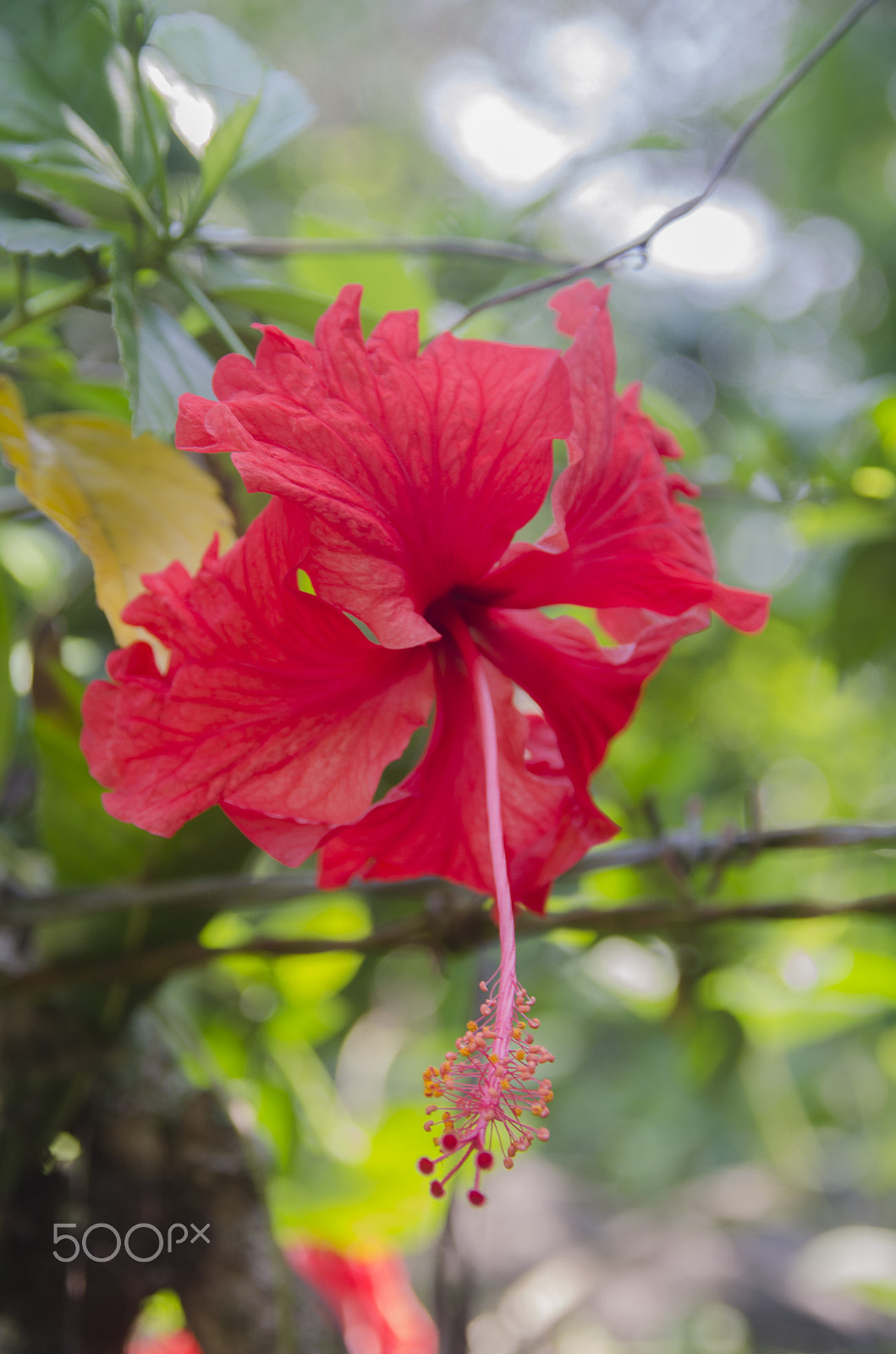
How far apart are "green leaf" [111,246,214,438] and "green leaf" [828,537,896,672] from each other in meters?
0.58

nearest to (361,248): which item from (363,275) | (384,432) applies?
(363,275)

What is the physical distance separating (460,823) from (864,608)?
1.73ft

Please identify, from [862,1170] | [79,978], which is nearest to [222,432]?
[79,978]

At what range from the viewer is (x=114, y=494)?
47cm

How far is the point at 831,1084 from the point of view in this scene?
199 cm

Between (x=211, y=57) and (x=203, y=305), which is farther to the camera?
(x=211, y=57)

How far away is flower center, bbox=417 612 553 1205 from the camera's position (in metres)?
0.35

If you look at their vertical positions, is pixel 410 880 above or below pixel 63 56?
below

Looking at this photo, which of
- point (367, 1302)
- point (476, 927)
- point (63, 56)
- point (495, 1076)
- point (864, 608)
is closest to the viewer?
point (495, 1076)

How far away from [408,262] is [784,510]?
1.21 feet

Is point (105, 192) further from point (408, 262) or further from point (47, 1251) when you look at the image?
point (47, 1251)

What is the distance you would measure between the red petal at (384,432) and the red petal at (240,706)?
0.02 meters

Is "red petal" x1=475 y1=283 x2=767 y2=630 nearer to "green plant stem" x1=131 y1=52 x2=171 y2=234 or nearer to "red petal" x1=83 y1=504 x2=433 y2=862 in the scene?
"red petal" x1=83 y1=504 x2=433 y2=862

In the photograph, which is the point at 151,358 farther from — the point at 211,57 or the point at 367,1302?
the point at 367,1302
